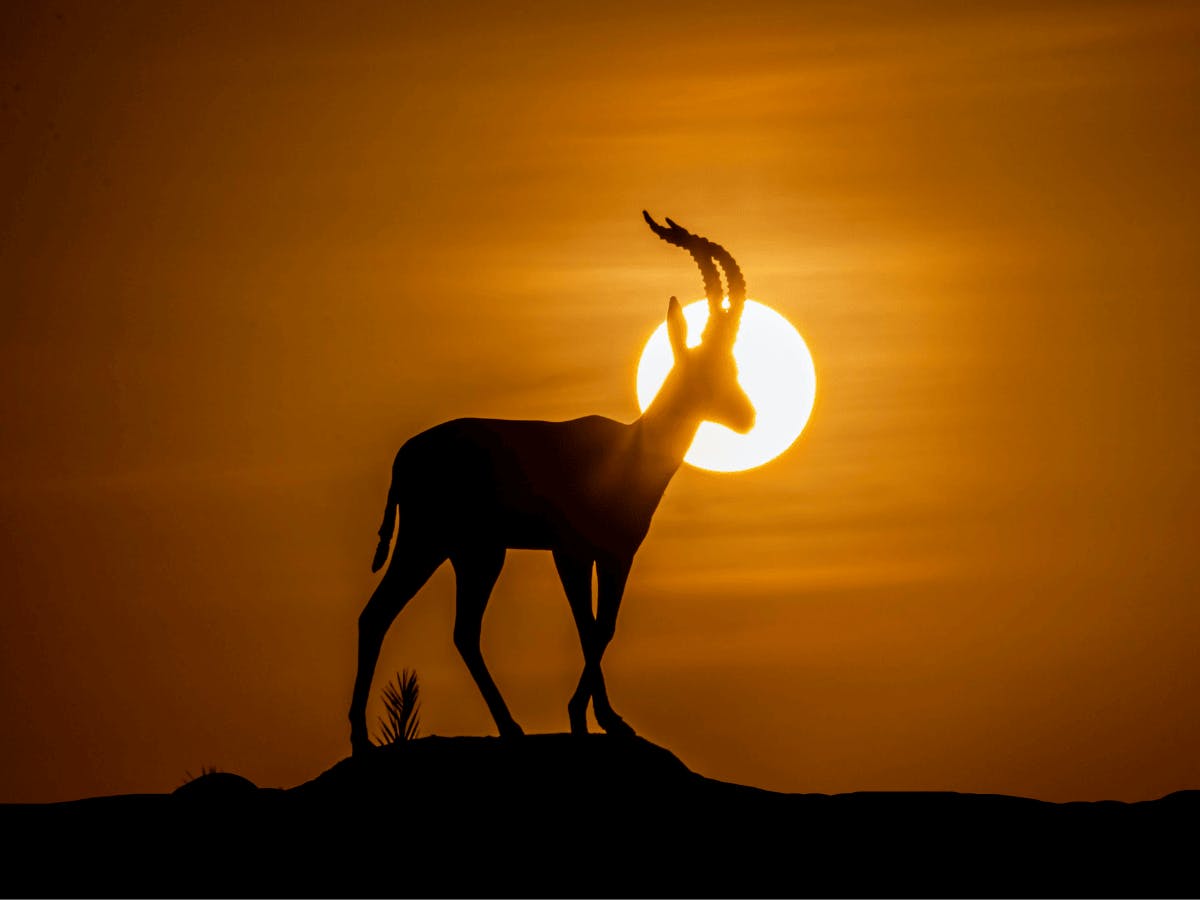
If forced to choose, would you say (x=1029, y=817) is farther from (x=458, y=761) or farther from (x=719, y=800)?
(x=458, y=761)

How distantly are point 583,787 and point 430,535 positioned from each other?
99.8 inches

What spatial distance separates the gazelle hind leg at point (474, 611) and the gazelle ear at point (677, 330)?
2269 millimetres

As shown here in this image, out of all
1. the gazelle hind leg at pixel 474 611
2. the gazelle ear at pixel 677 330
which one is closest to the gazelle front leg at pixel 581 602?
the gazelle hind leg at pixel 474 611

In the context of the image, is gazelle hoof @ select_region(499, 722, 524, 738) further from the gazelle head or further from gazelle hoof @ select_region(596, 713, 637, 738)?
the gazelle head

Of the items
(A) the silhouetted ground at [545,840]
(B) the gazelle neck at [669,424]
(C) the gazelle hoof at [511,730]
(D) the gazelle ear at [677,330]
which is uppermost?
(D) the gazelle ear at [677,330]

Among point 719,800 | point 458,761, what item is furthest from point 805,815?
point 458,761

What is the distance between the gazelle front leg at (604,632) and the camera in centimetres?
1407

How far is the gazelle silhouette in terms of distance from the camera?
14234 millimetres

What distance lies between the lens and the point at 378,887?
12.3 meters

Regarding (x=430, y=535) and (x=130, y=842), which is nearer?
(x=130, y=842)

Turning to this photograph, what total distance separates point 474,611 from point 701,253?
3.54m

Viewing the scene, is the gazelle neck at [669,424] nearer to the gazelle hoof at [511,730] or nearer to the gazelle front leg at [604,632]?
the gazelle front leg at [604,632]

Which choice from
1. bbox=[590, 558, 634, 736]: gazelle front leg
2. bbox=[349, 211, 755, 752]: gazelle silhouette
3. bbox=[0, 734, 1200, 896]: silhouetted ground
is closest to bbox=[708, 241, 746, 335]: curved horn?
bbox=[349, 211, 755, 752]: gazelle silhouette

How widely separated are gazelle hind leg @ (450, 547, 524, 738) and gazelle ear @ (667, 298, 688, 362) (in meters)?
2.27
